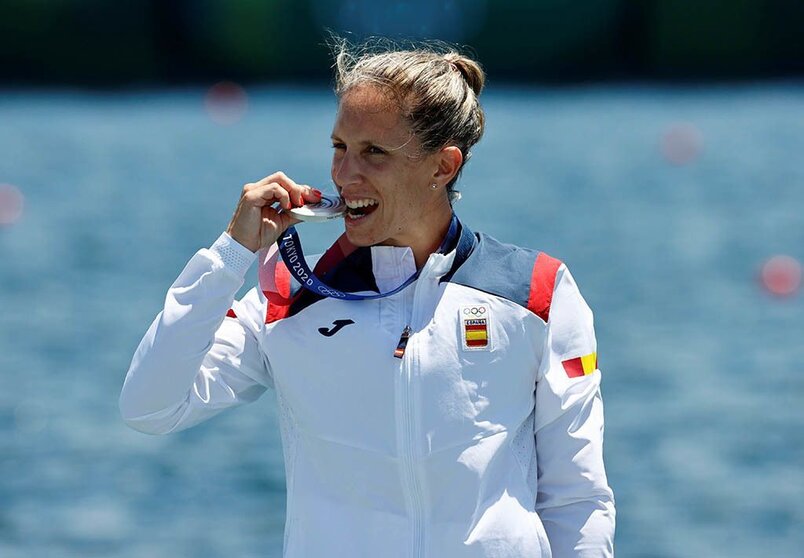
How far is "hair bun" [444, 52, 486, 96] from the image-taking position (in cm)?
235

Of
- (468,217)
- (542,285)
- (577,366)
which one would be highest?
(542,285)

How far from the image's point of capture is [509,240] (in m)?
12.9

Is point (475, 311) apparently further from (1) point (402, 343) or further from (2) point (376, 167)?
(2) point (376, 167)

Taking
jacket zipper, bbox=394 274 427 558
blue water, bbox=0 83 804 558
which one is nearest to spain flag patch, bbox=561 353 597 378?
jacket zipper, bbox=394 274 427 558

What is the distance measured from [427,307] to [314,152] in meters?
14.5

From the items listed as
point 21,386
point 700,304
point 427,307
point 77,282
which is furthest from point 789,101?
point 427,307

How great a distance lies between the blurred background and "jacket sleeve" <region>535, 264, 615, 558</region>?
1616 mm

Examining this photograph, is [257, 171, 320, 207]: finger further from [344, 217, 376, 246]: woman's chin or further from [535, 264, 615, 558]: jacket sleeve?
[535, 264, 615, 558]: jacket sleeve

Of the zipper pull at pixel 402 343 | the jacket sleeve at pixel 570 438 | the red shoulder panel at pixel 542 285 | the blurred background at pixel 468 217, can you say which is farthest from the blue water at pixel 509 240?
the zipper pull at pixel 402 343

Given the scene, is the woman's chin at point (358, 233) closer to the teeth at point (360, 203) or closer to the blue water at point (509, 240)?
the teeth at point (360, 203)

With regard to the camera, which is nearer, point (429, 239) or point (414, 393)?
point (414, 393)

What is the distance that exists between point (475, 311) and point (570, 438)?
0.28 metres

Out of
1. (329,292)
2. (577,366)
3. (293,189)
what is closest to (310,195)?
(293,189)

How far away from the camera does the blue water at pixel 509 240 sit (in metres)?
7.40
